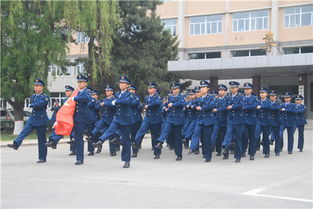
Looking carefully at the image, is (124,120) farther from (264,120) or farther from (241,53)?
(241,53)

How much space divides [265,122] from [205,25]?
30224 mm

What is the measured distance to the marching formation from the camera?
9.93 m

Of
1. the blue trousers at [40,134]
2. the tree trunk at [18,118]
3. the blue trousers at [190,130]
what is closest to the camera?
the blue trousers at [40,134]

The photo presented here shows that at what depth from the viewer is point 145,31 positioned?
27.1 m

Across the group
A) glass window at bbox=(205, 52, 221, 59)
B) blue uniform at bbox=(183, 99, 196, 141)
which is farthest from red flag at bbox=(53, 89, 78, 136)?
glass window at bbox=(205, 52, 221, 59)

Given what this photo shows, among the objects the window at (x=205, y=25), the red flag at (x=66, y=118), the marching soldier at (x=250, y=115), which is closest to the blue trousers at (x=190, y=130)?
the marching soldier at (x=250, y=115)

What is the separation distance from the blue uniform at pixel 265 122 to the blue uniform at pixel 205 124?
1622mm

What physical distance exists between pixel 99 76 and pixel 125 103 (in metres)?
14.7

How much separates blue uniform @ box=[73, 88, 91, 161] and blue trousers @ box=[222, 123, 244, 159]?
3.24 metres

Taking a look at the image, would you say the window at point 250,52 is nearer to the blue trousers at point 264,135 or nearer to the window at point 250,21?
the window at point 250,21

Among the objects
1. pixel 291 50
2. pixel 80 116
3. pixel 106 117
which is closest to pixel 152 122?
pixel 106 117

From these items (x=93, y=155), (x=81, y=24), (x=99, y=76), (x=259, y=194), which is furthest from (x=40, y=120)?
(x=99, y=76)

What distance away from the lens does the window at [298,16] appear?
36438mm

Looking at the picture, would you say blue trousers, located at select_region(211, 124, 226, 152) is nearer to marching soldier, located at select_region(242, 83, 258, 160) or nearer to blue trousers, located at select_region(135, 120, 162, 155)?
marching soldier, located at select_region(242, 83, 258, 160)
